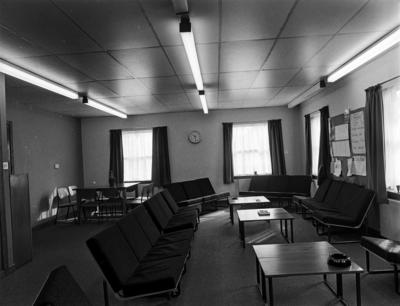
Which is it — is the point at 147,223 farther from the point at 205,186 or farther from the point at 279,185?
the point at 279,185

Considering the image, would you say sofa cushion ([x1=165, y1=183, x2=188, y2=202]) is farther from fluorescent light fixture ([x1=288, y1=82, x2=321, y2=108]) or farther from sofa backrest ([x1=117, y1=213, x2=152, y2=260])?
fluorescent light fixture ([x1=288, y1=82, x2=321, y2=108])

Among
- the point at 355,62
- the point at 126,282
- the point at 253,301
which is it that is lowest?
the point at 253,301

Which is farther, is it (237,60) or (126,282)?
(237,60)

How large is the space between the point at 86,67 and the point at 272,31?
2376 mm

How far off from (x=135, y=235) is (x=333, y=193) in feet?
12.7

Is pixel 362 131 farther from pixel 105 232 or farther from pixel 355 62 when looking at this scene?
pixel 105 232

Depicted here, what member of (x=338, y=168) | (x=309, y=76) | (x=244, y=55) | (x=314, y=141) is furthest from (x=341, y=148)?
(x=244, y=55)

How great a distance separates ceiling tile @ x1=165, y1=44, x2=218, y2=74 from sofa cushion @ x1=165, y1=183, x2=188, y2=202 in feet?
9.97

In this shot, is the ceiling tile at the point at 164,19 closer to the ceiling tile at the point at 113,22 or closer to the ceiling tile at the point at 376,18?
the ceiling tile at the point at 113,22

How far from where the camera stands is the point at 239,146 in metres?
8.23

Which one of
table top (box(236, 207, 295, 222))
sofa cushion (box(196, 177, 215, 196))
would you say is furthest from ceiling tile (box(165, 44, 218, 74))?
sofa cushion (box(196, 177, 215, 196))

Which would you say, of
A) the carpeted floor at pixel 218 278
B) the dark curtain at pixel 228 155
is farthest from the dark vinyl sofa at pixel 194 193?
the carpeted floor at pixel 218 278

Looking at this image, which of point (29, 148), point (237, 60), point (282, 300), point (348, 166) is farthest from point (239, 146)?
point (282, 300)

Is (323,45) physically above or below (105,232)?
above
